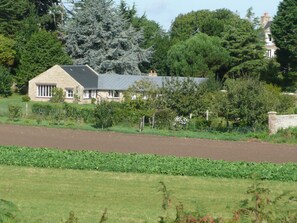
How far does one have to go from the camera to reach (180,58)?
76750 millimetres

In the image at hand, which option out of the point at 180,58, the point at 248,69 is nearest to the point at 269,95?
the point at 248,69

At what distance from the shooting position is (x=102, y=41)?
77.8 meters

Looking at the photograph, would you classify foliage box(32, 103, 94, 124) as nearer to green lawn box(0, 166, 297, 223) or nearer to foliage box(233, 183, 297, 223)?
green lawn box(0, 166, 297, 223)

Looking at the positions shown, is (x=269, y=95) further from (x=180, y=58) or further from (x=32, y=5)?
(x=32, y=5)

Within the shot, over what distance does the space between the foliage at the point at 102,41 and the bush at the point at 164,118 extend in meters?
30.6

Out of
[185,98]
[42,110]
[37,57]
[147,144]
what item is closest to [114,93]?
[37,57]

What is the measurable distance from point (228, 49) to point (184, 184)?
52838mm

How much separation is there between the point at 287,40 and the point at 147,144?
3408 centimetres

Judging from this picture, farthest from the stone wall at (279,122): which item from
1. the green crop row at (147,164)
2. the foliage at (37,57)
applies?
the foliage at (37,57)

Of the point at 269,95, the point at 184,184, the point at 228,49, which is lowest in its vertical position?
the point at 184,184

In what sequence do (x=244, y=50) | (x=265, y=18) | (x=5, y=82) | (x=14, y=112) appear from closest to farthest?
(x=14, y=112)
(x=5, y=82)
(x=244, y=50)
(x=265, y=18)

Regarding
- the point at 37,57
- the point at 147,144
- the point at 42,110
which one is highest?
the point at 37,57

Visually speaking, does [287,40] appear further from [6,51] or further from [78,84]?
[6,51]

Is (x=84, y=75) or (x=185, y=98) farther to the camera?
(x=84, y=75)
